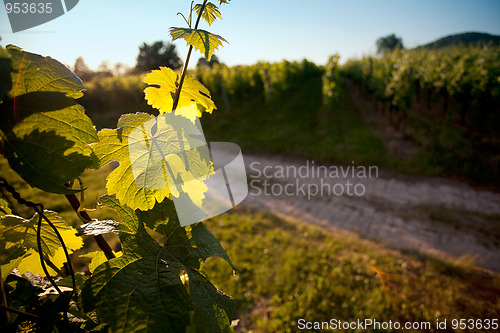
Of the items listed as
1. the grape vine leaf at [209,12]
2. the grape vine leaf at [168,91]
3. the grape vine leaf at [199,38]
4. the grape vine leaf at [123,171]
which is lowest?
the grape vine leaf at [123,171]

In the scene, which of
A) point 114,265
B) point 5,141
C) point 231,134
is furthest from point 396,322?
point 231,134

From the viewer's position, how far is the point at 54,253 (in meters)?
0.75

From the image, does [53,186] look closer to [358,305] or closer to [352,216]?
[358,305]

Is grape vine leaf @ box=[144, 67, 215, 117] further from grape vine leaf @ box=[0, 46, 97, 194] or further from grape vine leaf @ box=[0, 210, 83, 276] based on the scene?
grape vine leaf @ box=[0, 210, 83, 276]

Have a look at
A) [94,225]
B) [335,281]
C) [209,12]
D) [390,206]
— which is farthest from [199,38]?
[390,206]

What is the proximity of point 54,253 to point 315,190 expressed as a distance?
912 centimetres

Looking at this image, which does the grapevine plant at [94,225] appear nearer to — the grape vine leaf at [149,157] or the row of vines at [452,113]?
the grape vine leaf at [149,157]

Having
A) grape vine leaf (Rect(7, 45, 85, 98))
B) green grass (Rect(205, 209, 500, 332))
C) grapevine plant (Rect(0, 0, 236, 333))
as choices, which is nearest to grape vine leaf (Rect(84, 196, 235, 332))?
grapevine plant (Rect(0, 0, 236, 333))

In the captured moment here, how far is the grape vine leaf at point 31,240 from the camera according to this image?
2.18ft

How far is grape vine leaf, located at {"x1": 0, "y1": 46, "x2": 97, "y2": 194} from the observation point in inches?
18.5

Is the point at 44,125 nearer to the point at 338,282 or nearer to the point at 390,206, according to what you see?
the point at 338,282

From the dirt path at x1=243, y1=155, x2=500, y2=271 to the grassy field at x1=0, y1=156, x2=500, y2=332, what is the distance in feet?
3.21

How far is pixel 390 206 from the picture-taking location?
8.09 m

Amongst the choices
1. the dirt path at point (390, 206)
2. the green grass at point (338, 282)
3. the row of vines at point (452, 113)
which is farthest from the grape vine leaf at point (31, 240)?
the row of vines at point (452, 113)
